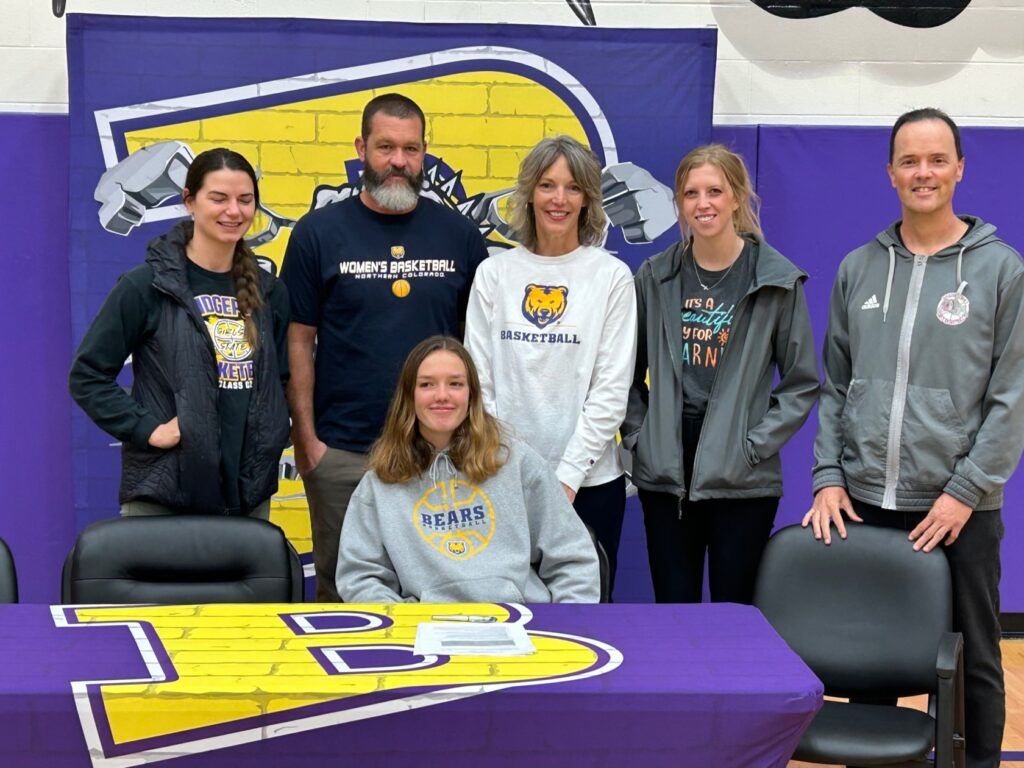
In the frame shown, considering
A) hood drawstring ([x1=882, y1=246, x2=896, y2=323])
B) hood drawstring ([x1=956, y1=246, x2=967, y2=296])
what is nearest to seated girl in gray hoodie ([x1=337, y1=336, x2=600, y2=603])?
hood drawstring ([x1=882, y1=246, x2=896, y2=323])

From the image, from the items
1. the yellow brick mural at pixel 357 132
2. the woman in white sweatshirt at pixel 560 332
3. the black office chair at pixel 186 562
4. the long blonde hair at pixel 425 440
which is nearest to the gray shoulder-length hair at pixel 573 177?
the woman in white sweatshirt at pixel 560 332

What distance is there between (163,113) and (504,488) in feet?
6.55

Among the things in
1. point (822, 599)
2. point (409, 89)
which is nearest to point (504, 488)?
point (822, 599)

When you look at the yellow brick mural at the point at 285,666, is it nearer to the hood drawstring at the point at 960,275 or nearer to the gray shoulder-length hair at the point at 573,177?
the gray shoulder-length hair at the point at 573,177

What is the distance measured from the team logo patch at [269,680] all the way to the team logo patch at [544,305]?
1022 millimetres

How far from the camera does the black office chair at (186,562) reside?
2.50m

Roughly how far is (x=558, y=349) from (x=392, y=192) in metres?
0.61

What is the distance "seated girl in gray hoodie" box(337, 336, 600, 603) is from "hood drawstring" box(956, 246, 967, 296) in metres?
1.01

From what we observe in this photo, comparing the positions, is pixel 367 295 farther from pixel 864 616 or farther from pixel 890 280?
pixel 864 616

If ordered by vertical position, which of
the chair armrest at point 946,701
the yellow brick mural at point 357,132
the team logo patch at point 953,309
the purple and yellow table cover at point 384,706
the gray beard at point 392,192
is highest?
the yellow brick mural at point 357,132

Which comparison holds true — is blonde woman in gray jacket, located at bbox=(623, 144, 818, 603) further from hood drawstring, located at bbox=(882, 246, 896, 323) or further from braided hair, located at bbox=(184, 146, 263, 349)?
braided hair, located at bbox=(184, 146, 263, 349)

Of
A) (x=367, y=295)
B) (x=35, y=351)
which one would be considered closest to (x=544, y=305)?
(x=367, y=295)

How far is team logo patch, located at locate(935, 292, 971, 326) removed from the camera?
2617mm

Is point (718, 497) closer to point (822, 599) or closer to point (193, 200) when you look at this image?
point (822, 599)
